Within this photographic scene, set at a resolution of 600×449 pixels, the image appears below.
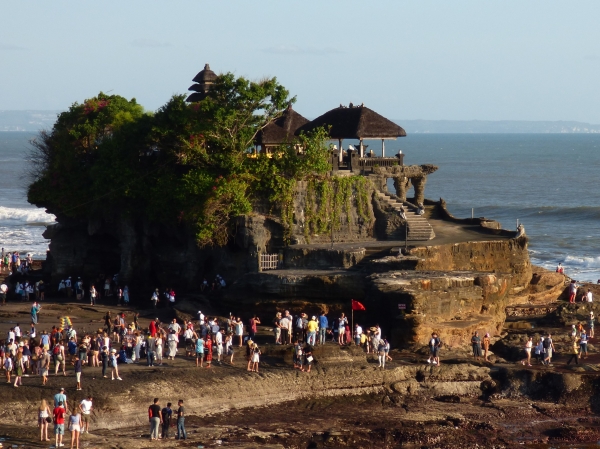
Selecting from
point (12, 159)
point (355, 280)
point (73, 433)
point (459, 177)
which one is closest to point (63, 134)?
point (355, 280)

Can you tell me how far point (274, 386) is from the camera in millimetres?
29703

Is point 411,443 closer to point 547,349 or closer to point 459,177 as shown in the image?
point 547,349

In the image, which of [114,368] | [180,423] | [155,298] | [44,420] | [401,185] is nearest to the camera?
[44,420]

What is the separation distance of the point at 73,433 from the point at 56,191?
20301 millimetres

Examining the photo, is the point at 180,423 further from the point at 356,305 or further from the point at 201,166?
the point at 201,166

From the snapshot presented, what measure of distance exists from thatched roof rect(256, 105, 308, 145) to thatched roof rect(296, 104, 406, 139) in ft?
1.69

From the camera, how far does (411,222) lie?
39.8 meters

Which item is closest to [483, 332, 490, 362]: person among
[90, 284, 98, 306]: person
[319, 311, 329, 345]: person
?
[319, 311, 329, 345]: person

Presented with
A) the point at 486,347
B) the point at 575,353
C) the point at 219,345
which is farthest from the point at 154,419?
the point at 575,353

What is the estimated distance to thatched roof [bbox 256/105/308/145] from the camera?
41844mm

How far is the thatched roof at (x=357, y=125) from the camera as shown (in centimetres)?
4184

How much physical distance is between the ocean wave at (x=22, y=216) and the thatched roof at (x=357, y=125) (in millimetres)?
40694

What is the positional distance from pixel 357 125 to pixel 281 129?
3.16 metres

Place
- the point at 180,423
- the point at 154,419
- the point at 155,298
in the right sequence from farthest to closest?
1. the point at 155,298
2. the point at 180,423
3. the point at 154,419
